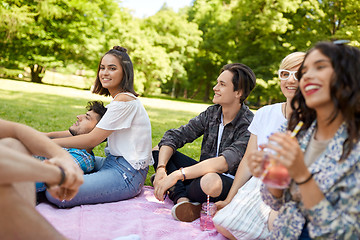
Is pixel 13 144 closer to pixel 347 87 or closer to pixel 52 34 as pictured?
pixel 347 87

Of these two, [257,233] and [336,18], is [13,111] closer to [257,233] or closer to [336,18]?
[257,233]

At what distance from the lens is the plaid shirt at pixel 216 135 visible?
3289mm

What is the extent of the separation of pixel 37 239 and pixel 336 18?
27330mm

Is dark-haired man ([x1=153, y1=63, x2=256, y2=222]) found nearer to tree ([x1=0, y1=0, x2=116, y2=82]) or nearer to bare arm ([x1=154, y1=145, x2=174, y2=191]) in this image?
bare arm ([x1=154, y1=145, x2=174, y2=191])

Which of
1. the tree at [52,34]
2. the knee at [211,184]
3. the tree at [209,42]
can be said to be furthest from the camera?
the tree at [209,42]

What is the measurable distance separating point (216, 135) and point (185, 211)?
3.13 feet

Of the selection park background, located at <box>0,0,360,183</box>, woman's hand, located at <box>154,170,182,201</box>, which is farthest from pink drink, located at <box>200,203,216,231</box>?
park background, located at <box>0,0,360,183</box>

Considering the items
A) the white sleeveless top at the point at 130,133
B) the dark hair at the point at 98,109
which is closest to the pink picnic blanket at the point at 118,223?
the white sleeveless top at the point at 130,133

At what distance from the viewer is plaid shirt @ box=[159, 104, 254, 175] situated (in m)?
3.29

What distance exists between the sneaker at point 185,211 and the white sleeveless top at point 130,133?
60 cm

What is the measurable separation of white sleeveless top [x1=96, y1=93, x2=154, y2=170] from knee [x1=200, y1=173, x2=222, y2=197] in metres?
0.73

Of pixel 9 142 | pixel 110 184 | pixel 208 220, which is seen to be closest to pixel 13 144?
pixel 9 142

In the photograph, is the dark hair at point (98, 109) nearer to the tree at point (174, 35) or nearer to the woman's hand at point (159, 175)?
the woman's hand at point (159, 175)

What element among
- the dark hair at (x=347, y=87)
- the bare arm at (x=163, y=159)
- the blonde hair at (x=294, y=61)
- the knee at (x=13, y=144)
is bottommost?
the bare arm at (x=163, y=159)
